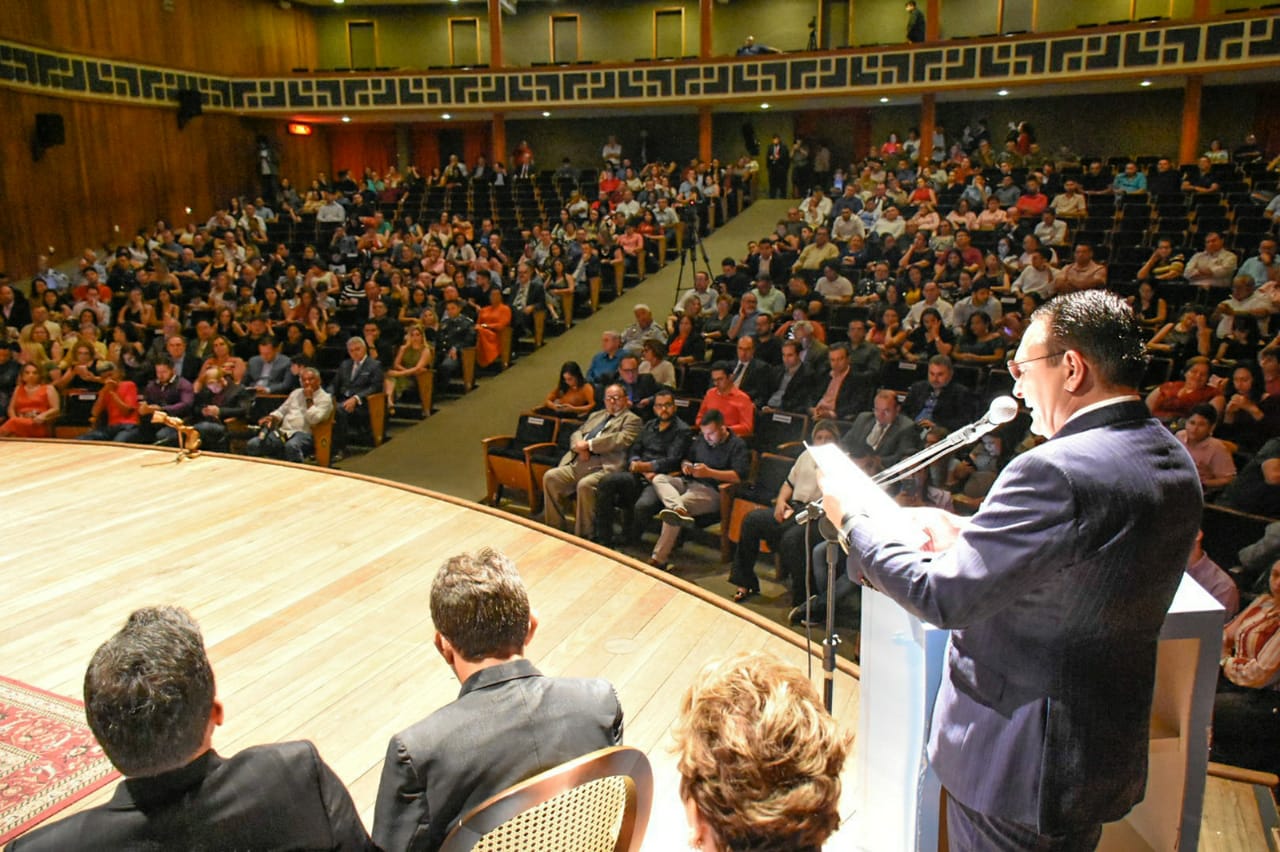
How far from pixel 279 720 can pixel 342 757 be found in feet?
0.84

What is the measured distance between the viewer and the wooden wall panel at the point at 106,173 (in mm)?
10461

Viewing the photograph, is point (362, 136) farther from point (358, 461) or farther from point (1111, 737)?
point (1111, 737)

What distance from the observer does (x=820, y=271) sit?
7781mm

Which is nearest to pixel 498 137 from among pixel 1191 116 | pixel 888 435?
pixel 1191 116

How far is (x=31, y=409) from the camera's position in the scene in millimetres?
6203

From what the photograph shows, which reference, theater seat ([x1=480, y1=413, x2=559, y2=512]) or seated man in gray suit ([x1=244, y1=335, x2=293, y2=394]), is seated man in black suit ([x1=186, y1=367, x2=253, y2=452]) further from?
theater seat ([x1=480, y1=413, x2=559, y2=512])

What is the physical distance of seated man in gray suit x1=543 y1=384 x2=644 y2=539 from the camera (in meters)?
4.90

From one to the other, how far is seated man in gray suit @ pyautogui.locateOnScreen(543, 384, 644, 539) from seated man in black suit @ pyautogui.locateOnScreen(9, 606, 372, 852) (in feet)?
11.9

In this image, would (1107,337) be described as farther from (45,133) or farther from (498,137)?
(498,137)

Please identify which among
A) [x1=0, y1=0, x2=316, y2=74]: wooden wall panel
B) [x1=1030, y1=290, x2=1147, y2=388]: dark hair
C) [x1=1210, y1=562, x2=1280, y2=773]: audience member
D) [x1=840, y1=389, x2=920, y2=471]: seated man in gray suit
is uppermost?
[x1=0, y1=0, x2=316, y2=74]: wooden wall panel

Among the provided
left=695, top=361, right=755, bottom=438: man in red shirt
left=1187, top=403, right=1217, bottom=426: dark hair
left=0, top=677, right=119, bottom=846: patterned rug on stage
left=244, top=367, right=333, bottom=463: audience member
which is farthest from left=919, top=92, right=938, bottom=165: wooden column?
left=0, top=677, right=119, bottom=846: patterned rug on stage

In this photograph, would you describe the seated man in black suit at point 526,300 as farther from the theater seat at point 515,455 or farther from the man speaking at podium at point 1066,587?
the man speaking at podium at point 1066,587

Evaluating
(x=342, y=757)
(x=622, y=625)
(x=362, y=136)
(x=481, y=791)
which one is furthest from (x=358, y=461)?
(x=362, y=136)

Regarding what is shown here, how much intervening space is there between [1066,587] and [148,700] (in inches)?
42.0
